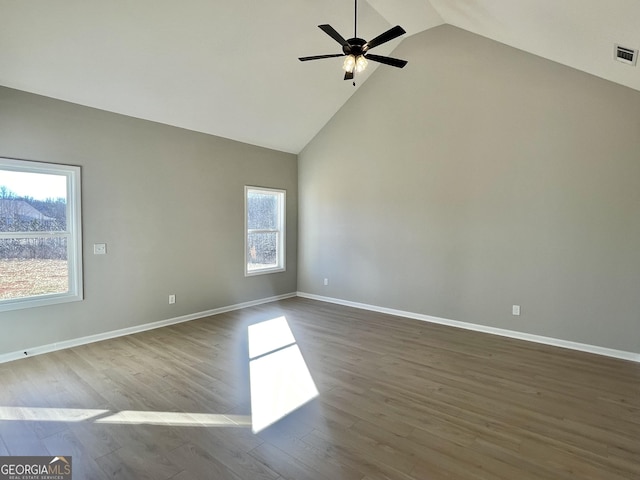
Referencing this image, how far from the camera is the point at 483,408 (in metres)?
2.61

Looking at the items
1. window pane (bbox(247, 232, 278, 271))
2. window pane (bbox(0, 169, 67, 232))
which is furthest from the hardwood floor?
window pane (bbox(247, 232, 278, 271))

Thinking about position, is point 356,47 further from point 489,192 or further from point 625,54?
point 489,192

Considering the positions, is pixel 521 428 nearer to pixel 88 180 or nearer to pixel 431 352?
pixel 431 352

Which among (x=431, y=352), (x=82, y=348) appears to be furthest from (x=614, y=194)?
(x=82, y=348)

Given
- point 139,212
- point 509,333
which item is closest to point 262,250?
point 139,212

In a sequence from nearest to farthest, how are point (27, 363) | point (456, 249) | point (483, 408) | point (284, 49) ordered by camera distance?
point (483, 408), point (27, 363), point (284, 49), point (456, 249)

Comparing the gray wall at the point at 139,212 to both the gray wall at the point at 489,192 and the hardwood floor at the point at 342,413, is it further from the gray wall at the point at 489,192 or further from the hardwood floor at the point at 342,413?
the gray wall at the point at 489,192

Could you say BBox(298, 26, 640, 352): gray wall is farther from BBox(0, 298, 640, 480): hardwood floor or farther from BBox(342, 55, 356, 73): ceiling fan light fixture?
BBox(342, 55, 356, 73): ceiling fan light fixture

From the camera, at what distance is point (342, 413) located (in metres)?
2.51

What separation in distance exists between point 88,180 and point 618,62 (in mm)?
5549

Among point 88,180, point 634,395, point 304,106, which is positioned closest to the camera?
point 634,395

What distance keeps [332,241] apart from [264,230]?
49.4 inches

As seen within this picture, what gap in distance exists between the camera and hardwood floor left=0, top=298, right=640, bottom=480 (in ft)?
6.50

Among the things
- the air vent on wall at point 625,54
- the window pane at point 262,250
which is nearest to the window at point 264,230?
the window pane at point 262,250
